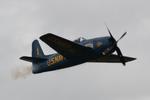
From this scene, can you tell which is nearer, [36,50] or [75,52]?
[75,52]

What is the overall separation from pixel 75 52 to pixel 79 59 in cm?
96

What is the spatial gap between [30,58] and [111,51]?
27.7ft

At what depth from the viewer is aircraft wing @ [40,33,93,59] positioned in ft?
186

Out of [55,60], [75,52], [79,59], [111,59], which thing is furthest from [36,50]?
[75,52]

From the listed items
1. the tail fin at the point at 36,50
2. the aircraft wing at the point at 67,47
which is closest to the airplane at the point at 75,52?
the aircraft wing at the point at 67,47

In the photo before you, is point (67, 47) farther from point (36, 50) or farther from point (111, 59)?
point (36, 50)

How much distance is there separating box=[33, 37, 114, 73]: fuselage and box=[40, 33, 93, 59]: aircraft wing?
523 mm

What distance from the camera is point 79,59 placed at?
58.7m

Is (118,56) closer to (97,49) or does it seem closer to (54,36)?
(97,49)

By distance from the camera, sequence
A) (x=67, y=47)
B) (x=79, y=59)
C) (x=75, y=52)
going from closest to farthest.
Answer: (x=67, y=47) → (x=75, y=52) → (x=79, y=59)

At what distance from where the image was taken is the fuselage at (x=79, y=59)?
5681 centimetres

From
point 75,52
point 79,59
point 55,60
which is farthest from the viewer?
point 55,60

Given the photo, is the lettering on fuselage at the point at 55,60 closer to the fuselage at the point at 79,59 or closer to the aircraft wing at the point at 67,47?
the fuselage at the point at 79,59

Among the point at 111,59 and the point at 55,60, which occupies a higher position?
the point at 111,59
